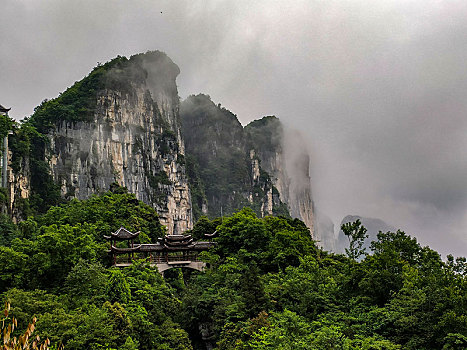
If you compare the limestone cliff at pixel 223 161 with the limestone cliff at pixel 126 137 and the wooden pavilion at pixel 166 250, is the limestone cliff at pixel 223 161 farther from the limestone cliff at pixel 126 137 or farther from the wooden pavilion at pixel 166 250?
the wooden pavilion at pixel 166 250

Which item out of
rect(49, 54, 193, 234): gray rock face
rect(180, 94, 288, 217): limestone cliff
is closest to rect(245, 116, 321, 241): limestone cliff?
rect(180, 94, 288, 217): limestone cliff

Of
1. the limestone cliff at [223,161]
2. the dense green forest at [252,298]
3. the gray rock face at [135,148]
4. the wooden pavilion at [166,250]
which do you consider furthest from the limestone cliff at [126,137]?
the dense green forest at [252,298]

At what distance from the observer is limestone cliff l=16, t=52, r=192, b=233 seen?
49.0 metres

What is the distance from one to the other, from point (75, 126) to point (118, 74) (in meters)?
10.9

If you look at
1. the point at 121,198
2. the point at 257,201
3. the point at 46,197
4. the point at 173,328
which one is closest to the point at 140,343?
the point at 173,328

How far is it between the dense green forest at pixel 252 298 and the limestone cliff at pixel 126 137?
2766cm

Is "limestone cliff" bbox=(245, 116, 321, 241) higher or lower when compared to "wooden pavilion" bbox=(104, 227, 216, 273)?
higher

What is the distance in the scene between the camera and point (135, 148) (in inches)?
2264

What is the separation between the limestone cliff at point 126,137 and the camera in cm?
4900

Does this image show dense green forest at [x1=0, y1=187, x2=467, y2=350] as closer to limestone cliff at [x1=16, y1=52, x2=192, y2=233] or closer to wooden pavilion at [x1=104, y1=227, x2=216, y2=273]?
wooden pavilion at [x1=104, y1=227, x2=216, y2=273]

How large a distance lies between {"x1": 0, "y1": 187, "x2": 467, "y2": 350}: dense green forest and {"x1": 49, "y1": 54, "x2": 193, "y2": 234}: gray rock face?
1073 inches

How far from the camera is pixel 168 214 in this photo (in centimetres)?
6194

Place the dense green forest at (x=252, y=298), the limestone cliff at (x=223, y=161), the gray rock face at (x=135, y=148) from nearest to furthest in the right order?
1. the dense green forest at (x=252, y=298)
2. the gray rock face at (x=135, y=148)
3. the limestone cliff at (x=223, y=161)

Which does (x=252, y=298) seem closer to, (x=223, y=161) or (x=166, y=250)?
(x=166, y=250)
